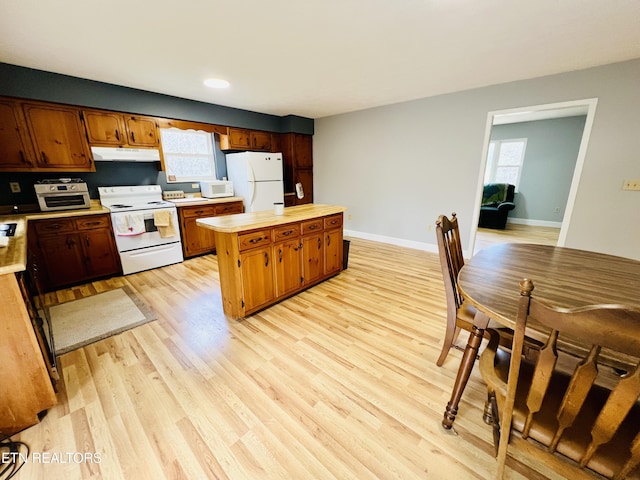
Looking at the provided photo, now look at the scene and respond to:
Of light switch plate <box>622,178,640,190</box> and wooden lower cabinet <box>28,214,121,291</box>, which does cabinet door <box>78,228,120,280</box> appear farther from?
light switch plate <box>622,178,640,190</box>

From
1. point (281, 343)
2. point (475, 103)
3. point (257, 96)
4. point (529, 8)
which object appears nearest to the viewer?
point (529, 8)

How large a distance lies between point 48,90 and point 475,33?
4435mm

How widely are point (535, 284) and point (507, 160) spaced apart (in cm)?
703

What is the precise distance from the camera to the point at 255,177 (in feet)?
14.3

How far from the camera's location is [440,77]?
3.11m

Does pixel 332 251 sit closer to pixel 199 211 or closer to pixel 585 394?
pixel 199 211

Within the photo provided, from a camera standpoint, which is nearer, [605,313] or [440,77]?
[605,313]

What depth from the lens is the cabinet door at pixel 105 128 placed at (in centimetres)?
315

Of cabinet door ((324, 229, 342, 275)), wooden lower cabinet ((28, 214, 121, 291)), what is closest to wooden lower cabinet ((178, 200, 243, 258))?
wooden lower cabinet ((28, 214, 121, 291))

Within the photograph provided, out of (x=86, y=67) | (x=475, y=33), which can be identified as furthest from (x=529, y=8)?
(x=86, y=67)

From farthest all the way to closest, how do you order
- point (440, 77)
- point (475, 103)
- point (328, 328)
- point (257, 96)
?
point (257, 96) → point (475, 103) → point (440, 77) → point (328, 328)

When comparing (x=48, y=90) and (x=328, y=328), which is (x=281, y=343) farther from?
(x=48, y=90)

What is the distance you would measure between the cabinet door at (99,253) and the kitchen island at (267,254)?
6.10 ft

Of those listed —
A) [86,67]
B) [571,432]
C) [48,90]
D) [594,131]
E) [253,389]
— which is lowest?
[253,389]
